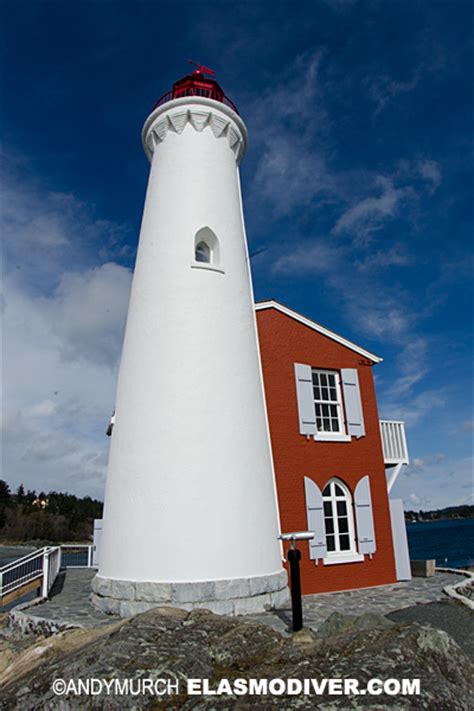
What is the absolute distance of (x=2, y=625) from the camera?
8.64 meters

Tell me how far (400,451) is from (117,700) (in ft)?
36.2

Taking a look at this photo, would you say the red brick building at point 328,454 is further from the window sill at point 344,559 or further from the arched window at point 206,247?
the arched window at point 206,247

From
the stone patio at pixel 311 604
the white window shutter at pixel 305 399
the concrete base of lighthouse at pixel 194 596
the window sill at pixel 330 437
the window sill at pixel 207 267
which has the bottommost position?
the stone patio at pixel 311 604

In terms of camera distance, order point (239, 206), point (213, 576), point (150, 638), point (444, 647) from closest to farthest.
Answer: point (444, 647), point (150, 638), point (213, 576), point (239, 206)

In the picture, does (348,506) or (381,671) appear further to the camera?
(348,506)

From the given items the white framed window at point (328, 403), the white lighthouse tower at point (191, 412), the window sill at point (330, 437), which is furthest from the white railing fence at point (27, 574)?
the white framed window at point (328, 403)

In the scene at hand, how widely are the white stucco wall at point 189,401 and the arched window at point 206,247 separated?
0.14m

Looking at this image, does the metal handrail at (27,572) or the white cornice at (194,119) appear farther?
the white cornice at (194,119)

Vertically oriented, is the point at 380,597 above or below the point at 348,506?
below

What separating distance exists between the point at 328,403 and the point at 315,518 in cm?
277

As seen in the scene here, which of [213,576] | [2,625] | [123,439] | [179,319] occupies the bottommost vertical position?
[2,625]

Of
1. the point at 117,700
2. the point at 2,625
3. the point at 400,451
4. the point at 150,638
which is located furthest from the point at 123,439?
the point at 400,451

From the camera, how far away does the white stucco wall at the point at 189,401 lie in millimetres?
8109

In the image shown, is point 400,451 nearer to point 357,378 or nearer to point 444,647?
point 357,378
